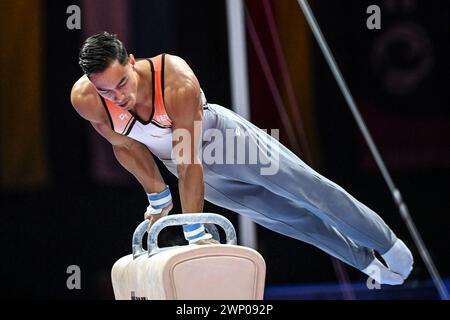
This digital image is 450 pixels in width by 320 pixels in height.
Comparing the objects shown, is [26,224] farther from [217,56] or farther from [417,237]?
[417,237]

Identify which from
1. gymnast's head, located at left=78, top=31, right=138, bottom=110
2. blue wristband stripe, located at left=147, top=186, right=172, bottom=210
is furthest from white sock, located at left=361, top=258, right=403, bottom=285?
gymnast's head, located at left=78, top=31, right=138, bottom=110

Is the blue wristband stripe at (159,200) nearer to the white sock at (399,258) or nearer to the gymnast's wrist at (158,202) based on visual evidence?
the gymnast's wrist at (158,202)

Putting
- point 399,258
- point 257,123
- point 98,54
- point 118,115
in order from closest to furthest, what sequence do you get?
point 98,54 < point 118,115 < point 399,258 < point 257,123

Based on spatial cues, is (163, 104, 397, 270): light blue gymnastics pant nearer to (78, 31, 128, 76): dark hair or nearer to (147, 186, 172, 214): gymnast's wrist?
(147, 186, 172, 214): gymnast's wrist

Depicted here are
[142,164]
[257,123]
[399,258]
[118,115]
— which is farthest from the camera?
[257,123]

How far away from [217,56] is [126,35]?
67 centimetres

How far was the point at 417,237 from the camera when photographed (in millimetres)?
6242

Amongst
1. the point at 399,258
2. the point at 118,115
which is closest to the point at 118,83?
the point at 118,115

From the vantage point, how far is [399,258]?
15.3 ft

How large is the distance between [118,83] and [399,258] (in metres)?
1.98

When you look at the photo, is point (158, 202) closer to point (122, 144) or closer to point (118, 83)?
point (122, 144)

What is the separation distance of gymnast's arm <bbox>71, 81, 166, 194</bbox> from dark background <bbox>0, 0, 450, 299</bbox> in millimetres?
1254

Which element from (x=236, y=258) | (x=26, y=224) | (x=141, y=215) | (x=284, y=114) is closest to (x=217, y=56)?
(x=284, y=114)

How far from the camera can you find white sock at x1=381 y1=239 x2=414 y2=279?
15.2 feet
